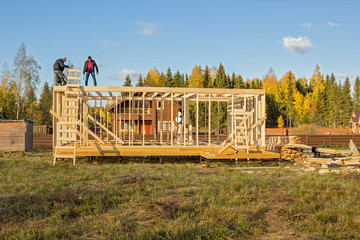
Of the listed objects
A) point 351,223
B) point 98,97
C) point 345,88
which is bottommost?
point 351,223

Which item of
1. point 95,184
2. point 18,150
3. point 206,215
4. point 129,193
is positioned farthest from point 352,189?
point 18,150

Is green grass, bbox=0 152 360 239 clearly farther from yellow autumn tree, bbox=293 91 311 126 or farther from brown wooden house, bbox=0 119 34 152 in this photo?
yellow autumn tree, bbox=293 91 311 126

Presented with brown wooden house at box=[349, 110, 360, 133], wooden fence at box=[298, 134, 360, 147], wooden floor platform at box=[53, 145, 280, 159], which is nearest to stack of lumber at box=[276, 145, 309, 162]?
wooden floor platform at box=[53, 145, 280, 159]

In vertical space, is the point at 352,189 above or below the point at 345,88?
below

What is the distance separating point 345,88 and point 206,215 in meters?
79.4

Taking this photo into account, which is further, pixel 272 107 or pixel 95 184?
pixel 272 107

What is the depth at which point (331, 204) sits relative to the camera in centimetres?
614

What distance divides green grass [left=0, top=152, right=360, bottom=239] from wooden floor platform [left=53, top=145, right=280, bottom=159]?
4.03m

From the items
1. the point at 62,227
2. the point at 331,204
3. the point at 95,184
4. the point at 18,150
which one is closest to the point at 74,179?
the point at 95,184

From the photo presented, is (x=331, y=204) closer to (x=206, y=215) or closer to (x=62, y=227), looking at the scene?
(x=206, y=215)

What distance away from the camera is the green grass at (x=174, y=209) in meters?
4.48

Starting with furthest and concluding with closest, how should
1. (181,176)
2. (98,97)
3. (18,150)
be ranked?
(18,150) → (98,97) → (181,176)

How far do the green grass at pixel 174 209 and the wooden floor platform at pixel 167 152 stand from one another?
403 centimetres

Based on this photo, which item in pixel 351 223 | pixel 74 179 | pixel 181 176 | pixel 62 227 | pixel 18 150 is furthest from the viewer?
pixel 18 150
